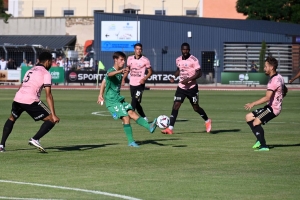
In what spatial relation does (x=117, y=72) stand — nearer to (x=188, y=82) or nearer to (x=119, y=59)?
(x=119, y=59)

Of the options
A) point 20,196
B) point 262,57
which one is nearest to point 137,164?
Answer: point 20,196

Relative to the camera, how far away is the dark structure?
63.7m

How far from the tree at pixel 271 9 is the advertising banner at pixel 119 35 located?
14.9m

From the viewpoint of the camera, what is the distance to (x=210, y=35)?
2721 inches

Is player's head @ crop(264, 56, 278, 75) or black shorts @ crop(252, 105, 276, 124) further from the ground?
player's head @ crop(264, 56, 278, 75)

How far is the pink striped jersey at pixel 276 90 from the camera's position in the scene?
585 inches

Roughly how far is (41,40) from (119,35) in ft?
34.9

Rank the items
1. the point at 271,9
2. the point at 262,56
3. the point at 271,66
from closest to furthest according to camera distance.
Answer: the point at 271,66
the point at 262,56
the point at 271,9

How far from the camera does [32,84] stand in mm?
14094

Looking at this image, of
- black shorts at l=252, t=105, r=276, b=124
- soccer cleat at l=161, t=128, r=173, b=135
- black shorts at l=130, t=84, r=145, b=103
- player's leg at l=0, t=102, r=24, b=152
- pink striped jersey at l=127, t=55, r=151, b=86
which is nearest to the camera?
player's leg at l=0, t=102, r=24, b=152

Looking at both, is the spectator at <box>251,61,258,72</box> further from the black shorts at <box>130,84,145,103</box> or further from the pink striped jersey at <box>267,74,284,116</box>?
the pink striped jersey at <box>267,74,284,116</box>

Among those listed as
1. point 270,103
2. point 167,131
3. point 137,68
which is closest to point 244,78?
point 137,68

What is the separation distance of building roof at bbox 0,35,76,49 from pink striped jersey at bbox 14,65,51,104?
6321 centimetres

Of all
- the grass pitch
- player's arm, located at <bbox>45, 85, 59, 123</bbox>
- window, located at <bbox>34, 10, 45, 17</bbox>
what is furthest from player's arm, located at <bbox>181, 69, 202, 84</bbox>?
window, located at <bbox>34, 10, 45, 17</bbox>
